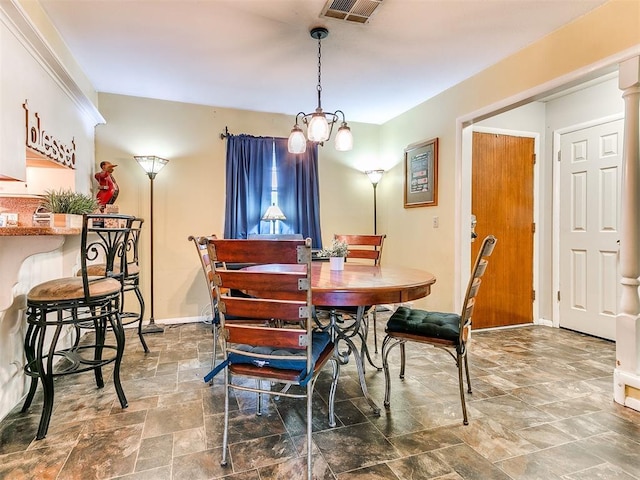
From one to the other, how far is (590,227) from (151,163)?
436cm

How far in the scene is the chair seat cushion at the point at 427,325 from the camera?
1918 mm

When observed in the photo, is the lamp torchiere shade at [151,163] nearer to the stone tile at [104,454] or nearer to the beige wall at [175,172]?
the beige wall at [175,172]

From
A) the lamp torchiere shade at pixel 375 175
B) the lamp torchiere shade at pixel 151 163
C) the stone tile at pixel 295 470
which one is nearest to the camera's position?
the stone tile at pixel 295 470

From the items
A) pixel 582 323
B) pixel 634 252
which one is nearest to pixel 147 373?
pixel 634 252

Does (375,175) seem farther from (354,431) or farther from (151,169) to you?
(354,431)

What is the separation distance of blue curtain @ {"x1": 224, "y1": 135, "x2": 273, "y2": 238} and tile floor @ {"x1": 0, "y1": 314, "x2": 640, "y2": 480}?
5.93ft

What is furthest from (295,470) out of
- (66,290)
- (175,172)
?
(175,172)

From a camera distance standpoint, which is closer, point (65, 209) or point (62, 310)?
point (62, 310)

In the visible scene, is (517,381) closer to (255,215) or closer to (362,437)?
(362,437)

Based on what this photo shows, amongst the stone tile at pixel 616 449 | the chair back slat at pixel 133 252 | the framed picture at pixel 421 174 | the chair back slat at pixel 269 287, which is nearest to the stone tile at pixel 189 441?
the chair back slat at pixel 269 287

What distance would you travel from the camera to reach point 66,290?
1.87m

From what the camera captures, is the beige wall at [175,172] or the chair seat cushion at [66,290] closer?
the chair seat cushion at [66,290]

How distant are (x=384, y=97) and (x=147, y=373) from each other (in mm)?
3372

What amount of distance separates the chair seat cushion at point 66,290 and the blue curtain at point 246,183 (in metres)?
2.01
